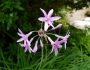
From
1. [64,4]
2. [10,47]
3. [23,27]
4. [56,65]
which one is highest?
[64,4]

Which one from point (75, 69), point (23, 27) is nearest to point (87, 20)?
point (23, 27)

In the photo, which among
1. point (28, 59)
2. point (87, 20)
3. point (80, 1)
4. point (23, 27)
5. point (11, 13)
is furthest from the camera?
point (87, 20)

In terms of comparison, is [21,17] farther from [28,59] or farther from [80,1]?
[80,1]

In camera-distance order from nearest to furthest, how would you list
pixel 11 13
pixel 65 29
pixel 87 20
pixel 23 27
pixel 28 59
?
pixel 11 13, pixel 28 59, pixel 23 27, pixel 65 29, pixel 87 20

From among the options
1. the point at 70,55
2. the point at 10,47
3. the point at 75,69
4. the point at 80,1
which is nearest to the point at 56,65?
the point at 70,55

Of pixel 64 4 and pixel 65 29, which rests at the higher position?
pixel 64 4

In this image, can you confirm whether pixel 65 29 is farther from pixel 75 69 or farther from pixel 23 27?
pixel 75 69

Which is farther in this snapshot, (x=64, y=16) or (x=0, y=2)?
(x=64, y=16)
